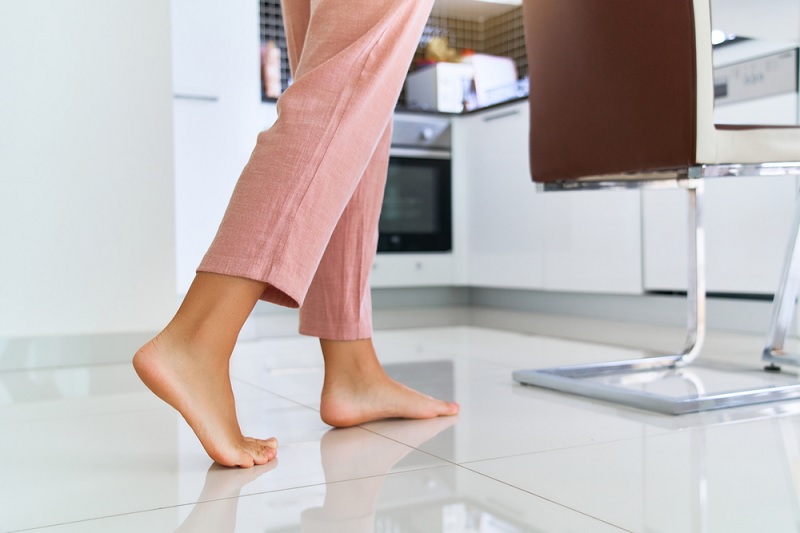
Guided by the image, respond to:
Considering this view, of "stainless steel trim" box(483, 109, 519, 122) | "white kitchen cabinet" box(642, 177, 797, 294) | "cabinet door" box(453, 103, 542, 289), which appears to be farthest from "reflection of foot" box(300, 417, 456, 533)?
"stainless steel trim" box(483, 109, 519, 122)

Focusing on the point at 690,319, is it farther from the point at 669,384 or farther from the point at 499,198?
the point at 499,198

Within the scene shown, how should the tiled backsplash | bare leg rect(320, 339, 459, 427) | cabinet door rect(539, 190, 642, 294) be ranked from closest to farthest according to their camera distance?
bare leg rect(320, 339, 459, 427) → cabinet door rect(539, 190, 642, 294) → the tiled backsplash

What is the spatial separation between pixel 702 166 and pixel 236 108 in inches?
77.6

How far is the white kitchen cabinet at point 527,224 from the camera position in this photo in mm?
2865

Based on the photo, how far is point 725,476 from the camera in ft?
3.21

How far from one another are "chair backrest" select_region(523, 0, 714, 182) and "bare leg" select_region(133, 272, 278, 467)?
2.76ft

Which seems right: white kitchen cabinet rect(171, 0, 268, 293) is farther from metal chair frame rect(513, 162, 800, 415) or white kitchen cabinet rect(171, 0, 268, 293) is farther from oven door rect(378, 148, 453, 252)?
metal chair frame rect(513, 162, 800, 415)

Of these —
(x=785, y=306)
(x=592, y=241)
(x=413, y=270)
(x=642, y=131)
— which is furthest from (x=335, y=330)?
(x=413, y=270)

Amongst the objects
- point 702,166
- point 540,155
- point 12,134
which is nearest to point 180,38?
point 12,134

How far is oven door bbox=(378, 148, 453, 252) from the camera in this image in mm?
3439

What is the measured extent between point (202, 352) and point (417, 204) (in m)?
Result: 2.58

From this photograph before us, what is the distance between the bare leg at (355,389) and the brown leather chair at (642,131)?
1.38 feet

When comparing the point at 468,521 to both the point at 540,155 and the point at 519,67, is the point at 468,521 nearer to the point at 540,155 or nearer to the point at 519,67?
the point at 540,155

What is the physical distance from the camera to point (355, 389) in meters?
1.30
